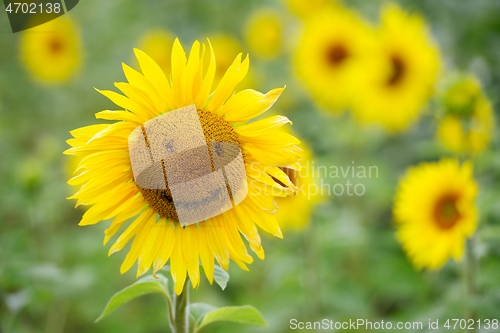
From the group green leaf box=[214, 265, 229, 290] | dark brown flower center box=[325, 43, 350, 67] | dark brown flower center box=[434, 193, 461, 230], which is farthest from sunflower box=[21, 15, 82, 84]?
green leaf box=[214, 265, 229, 290]

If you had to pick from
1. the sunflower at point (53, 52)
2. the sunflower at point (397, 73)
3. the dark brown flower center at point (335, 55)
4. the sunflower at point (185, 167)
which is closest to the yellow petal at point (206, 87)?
the sunflower at point (185, 167)

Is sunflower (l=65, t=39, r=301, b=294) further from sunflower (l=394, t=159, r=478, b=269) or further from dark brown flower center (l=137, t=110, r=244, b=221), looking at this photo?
sunflower (l=394, t=159, r=478, b=269)

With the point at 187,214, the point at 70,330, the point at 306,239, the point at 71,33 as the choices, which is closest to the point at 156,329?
the point at 70,330

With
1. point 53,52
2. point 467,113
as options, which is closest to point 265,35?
point 53,52

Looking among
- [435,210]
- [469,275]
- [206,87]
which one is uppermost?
[206,87]

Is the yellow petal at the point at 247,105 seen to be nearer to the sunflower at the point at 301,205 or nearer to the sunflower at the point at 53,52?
the sunflower at the point at 301,205

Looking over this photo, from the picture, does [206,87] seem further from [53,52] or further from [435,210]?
[53,52]

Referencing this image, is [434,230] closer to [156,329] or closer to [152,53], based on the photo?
[156,329]
